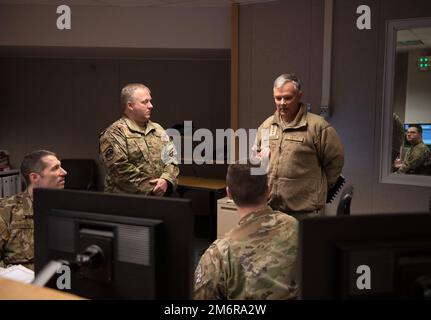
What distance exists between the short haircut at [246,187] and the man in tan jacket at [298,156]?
3.20 feet

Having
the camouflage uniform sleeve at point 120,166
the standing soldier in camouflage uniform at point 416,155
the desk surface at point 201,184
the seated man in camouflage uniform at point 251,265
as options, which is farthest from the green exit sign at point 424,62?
the seated man in camouflage uniform at point 251,265

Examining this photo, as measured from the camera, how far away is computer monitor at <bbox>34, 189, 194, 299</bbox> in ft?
3.00

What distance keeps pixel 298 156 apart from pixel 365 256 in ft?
5.22

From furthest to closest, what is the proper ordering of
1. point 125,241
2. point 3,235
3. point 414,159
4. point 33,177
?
point 414,159 < point 33,177 < point 3,235 < point 125,241

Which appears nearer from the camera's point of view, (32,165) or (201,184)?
(32,165)

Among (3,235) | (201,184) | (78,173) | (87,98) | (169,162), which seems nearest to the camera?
(3,235)

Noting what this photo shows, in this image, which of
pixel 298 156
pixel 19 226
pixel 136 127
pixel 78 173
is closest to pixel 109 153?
pixel 136 127

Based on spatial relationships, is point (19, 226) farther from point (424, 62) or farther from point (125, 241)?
point (424, 62)

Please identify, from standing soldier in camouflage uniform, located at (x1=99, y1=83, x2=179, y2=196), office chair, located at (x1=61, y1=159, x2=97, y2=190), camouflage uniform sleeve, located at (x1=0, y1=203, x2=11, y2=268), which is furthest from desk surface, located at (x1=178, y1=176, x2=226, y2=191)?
camouflage uniform sleeve, located at (x1=0, y1=203, x2=11, y2=268)

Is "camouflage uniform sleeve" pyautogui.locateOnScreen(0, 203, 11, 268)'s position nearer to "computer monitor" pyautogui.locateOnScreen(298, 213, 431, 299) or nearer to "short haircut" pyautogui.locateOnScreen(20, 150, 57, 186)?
"short haircut" pyautogui.locateOnScreen(20, 150, 57, 186)

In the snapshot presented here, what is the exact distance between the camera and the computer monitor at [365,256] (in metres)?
0.78

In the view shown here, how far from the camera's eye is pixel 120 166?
258 cm

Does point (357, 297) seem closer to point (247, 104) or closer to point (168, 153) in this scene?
point (168, 153)

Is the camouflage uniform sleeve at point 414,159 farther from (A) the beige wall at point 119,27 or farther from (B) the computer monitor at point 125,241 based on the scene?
(B) the computer monitor at point 125,241
